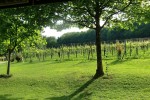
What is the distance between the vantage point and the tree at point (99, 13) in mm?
19250

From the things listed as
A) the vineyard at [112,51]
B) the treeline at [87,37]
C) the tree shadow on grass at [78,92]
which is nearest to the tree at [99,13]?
the tree shadow on grass at [78,92]

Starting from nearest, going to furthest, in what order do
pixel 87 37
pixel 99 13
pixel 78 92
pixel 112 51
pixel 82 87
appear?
pixel 78 92 → pixel 82 87 → pixel 99 13 → pixel 112 51 → pixel 87 37

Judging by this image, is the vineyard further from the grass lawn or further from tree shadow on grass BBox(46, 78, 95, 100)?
tree shadow on grass BBox(46, 78, 95, 100)

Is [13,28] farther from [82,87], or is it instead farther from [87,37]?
[87,37]

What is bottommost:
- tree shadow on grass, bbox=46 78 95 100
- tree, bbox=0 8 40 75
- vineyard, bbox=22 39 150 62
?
tree shadow on grass, bbox=46 78 95 100

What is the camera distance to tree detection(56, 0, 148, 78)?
63.2ft

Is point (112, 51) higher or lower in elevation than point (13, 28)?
lower

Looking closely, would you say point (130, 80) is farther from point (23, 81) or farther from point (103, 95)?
point (23, 81)

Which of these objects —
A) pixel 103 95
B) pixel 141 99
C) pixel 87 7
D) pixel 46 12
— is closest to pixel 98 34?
pixel 87 7

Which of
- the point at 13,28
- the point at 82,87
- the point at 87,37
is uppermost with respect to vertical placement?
the point at 87,37

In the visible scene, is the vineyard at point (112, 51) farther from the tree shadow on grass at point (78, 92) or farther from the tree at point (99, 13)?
the tree shadow on grass at point (78, 92)

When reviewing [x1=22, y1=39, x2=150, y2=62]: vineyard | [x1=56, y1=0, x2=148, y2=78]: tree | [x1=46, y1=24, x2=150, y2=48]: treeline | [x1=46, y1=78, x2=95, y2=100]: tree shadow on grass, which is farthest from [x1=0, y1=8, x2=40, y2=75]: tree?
[x1=46, y1=24, x2=150, y2=48]: treeline

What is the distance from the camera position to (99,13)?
1989 centimetres

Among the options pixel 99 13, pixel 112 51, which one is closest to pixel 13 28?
pixel 99 13
